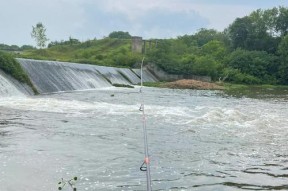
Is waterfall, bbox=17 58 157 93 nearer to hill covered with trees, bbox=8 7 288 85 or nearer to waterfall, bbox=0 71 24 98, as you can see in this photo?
waterfall, bbox=0 71 24 98

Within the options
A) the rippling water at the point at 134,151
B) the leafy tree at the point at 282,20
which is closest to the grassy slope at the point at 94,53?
the rippling water at the point at 134,151

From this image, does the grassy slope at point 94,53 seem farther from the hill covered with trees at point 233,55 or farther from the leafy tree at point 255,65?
the leafy tree at point 255,65

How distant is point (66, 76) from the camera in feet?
105

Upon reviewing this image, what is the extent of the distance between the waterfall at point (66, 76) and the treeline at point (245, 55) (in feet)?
54.1

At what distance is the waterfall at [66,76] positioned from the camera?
2716 cm

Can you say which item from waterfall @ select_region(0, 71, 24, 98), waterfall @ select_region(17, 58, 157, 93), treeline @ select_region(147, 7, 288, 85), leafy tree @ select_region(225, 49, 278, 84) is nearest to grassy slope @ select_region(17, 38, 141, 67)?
treeline @ select_region(147, 7, 288, 85)

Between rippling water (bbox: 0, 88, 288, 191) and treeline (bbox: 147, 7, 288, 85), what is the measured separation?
43.4 meters

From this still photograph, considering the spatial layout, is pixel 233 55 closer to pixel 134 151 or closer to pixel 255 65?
pixel 255 65

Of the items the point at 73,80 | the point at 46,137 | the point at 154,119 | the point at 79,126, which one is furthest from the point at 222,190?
the point at 73,80

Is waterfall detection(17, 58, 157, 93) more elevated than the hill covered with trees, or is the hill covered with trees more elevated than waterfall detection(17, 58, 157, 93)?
the hill covered with trees

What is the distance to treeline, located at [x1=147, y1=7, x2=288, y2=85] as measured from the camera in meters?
60.8

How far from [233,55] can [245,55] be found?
2.50 metres

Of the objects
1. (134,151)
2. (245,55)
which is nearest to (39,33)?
(245,55)

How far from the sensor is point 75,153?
32.2 ft
